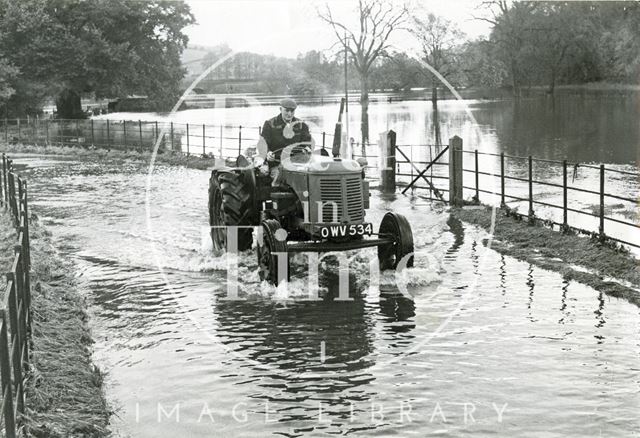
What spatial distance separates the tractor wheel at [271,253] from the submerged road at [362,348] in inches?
9.1

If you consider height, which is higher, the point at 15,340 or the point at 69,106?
the point at 69,106

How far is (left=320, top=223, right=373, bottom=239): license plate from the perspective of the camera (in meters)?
12.1

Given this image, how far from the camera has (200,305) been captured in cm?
1160

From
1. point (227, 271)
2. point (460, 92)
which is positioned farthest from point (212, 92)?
point (227, 271)

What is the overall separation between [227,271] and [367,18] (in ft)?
217

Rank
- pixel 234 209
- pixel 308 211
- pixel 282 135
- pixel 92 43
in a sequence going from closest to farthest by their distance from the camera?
pixel 308 211 → pixel 282 135 → pixel 234 209 → pixel 92 43

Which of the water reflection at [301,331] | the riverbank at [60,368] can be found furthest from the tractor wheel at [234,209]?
the riverbank at [60,368]

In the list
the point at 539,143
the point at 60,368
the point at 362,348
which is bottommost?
the point at 362,348

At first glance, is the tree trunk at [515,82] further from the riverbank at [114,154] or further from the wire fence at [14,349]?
the wire fence at [14,349]

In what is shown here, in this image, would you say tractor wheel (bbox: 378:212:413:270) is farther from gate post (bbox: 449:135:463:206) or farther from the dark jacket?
gate post (bbox: 449:135:463:206)

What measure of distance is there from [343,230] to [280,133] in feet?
6.91

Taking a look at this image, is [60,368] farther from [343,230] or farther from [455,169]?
[455,169]

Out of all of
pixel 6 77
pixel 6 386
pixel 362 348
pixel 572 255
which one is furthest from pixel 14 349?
pixel 6 77

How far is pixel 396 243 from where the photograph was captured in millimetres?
12820
